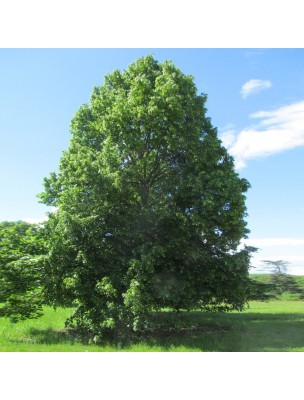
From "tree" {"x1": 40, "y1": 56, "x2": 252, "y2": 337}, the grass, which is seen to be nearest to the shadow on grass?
the grass

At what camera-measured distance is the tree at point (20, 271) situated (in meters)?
16.2

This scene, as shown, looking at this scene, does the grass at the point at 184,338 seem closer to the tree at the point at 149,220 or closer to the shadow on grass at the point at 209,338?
the shadow on grass at the point at 209,338

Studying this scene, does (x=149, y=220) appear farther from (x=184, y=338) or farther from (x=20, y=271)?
(x=20, y=271)

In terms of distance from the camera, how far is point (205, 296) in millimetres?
16766

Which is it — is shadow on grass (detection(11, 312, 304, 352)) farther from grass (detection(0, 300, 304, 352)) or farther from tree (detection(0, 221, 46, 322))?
tree (detection(0, 221, 46, 322))

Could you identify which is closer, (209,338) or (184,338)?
(209,338)

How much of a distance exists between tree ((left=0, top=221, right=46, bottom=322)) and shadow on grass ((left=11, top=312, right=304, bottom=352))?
1.49 meters

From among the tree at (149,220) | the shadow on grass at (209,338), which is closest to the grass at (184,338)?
the shadow on grass at (209,338)

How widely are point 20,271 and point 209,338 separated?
9.47 metres

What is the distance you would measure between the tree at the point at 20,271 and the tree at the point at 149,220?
76 cm

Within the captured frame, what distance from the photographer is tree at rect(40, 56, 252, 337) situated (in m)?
15.2

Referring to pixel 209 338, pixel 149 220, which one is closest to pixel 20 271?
pixel 149 220

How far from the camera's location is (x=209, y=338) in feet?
51.4

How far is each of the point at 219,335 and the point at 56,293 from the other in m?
8.18
